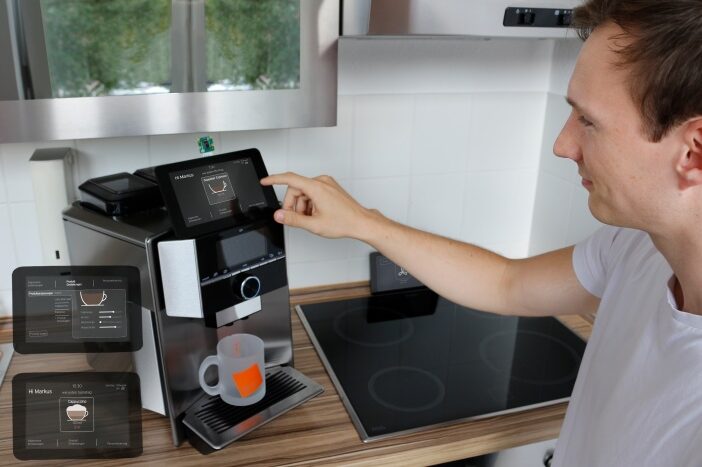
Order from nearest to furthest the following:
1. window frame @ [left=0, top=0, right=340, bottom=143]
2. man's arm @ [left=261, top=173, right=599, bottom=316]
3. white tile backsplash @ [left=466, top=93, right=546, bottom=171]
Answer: window frame @ [left=0, top=0, right=340, bottom=143]
man's arm @ [left=261, top=173, right=599, bottom=316]
white tile backsplash @ [left=466, top=93, right=546, bottom=171]

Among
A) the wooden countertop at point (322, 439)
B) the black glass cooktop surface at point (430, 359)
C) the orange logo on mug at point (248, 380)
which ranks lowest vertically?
the wooden countertop at point (322, 439)

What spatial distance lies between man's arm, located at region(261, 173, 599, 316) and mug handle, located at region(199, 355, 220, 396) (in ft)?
0.86

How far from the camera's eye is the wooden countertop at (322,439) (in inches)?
37.0

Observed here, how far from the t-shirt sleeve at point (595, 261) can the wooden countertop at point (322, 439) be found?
0.25 meters

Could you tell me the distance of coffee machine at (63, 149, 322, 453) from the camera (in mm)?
885

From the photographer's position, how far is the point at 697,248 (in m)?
0.70

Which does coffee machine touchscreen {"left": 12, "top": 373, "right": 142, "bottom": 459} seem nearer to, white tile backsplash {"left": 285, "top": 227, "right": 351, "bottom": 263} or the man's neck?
white tile backsplash {"left": 285, "top": 227, "right": 351, "bottom": 263}

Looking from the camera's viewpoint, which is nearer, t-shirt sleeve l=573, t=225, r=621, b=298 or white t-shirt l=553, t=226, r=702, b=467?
white t-shirt l=553, t=226, r=702, b=467

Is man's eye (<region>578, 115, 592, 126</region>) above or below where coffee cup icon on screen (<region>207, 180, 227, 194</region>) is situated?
above

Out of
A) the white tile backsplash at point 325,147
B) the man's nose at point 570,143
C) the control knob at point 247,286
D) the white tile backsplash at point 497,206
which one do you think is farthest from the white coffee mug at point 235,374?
the white tile backsplash at point 497,206

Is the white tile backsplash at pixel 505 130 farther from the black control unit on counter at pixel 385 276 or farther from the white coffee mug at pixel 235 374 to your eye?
the white coffee mug at pixel 235 374

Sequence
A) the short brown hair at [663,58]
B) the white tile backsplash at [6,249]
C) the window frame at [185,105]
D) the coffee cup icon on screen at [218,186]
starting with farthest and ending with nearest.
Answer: the white tile backsplash at [6,249]
the coffee cup icon on screen at [218,186]
the window frame at [185,105]
the short brown hair at [663,58]

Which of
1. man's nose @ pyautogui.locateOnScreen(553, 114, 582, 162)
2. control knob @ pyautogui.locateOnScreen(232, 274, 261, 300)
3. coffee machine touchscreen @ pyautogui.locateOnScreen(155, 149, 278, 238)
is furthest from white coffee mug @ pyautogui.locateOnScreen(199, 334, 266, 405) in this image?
man's nose @ pyautogui.locateOnScreen(553, 114, 582, 162)

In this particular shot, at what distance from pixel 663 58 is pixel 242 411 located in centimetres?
79
